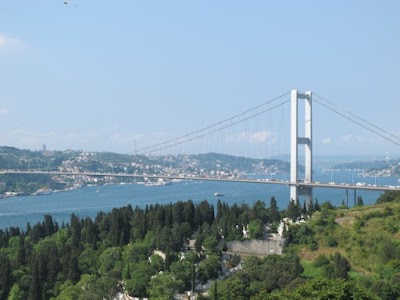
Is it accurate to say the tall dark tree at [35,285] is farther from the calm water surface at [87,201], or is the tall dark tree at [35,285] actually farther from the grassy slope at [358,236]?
the calm water surface at [87,201]

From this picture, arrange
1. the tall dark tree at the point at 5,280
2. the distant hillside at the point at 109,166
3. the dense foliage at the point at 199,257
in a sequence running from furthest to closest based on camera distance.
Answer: the distant hillside at the point at 109,166, the tall dark tree at the point at 5,280, the dense foliage at the point at 199,257

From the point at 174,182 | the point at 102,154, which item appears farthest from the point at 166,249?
the point at 102,154

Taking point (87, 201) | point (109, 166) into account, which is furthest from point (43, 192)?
point (87, 201)

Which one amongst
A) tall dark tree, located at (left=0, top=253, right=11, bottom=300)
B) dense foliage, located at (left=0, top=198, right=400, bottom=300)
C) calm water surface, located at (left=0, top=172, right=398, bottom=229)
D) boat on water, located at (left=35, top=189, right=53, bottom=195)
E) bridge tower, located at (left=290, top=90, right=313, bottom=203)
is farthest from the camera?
boat on water, located at (left=35, top=189, right=53, bottom=195)

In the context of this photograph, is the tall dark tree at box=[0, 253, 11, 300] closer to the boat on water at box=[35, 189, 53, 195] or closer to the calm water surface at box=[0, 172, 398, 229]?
the calm water surface at box=[0, 172, 398, 229]

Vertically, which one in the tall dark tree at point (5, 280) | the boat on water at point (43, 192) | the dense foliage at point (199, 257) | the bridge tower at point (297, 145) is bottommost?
the tall dark tree at point (5, 280)

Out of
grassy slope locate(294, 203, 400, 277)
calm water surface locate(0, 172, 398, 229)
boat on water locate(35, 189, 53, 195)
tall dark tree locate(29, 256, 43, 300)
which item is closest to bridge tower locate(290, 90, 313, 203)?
grassy slope locate(294, 203, 400, 277)

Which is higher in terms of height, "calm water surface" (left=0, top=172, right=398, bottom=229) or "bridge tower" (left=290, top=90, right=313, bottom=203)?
"bridge tower" (left=290, top=90, right=313, bottom=203)

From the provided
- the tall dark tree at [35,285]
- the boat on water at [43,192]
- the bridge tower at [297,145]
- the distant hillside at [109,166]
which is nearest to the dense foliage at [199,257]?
the tall dark tree at [35,285]

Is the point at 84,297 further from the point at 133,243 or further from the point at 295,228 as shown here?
the point at 295,228
